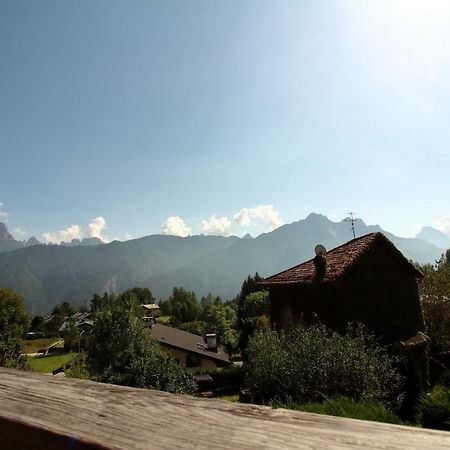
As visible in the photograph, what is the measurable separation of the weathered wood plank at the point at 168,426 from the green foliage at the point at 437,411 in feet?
17.7

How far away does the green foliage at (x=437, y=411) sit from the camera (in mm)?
5473

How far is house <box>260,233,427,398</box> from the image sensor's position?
17.9 meters

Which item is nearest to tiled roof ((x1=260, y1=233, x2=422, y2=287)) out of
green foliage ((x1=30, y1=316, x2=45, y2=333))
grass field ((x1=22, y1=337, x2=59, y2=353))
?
grass field ((x1=22, y1=337, x2=59, y2=353))

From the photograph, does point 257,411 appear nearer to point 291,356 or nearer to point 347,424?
point 347,424

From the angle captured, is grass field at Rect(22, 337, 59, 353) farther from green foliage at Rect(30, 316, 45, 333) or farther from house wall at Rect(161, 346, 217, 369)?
house wall at Rect(161, 346, 217, 369)

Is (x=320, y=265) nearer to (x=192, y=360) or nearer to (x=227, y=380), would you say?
(x=227, y=380)

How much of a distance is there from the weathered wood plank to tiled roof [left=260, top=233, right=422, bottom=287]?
17547 millimetres

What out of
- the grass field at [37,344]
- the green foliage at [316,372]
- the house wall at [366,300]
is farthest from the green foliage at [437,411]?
the grass field at [37,344]

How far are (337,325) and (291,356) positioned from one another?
673cm

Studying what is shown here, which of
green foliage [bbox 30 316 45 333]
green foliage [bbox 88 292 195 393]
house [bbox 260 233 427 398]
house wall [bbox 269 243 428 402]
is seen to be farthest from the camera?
green foliage [bbox 30 316 45 333]

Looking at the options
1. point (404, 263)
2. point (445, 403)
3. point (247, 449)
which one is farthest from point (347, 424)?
point (404, 263)

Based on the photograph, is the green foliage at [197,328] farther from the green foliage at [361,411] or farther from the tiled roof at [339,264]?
the green foliage at [361,411]

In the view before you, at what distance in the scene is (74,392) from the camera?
4.70ft

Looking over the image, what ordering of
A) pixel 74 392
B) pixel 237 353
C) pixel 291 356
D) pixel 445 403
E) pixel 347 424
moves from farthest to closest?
1. pixel 237 353
2. pixel 291 356
3. pixel 445 403
4. pixel 74 392
5. pixel 347 424
